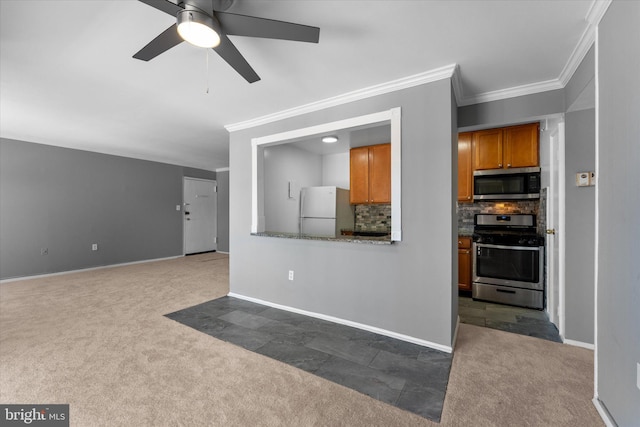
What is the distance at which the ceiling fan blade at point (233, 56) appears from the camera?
156 centimetres

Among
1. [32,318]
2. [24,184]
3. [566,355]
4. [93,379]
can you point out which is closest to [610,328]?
[566,355]

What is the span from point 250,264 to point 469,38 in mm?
3109

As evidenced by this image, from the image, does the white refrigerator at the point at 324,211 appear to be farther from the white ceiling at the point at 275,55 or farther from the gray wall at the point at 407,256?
the white ceiling at the point at 275,55

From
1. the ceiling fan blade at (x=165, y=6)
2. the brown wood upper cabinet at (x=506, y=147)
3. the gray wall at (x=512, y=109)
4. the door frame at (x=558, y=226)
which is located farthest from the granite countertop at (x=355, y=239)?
the ceiling fan blade at (x=165, y=6)

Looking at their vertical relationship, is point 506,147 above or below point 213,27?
below

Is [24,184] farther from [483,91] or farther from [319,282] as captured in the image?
[483,91]

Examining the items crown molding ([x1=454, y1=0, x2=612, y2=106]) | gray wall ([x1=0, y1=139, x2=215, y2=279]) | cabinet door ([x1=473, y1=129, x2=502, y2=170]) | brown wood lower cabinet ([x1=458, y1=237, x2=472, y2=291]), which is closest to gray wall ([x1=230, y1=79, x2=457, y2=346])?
crown molding ([x1=454, y1=0, x2=612, y2=106])

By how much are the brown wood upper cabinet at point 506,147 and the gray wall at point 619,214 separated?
2039mm

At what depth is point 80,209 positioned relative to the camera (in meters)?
5.07

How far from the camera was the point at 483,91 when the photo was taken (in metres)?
2.57

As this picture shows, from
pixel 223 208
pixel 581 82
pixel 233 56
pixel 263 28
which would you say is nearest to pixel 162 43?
pixel 233 56

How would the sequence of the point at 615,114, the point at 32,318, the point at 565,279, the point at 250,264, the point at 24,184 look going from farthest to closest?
the point at 24,184
the point at 250,264
the point at 32,318
the point at 565,279
the point at 615,114

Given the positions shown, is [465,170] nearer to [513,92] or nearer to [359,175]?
[513,92]

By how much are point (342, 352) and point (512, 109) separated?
2.65m
